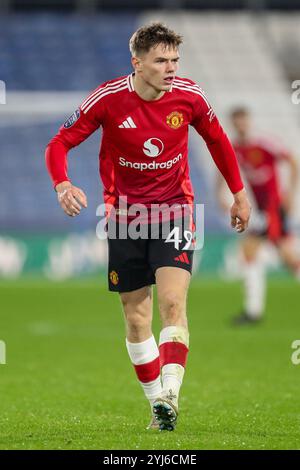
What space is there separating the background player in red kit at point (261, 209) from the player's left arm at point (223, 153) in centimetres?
678

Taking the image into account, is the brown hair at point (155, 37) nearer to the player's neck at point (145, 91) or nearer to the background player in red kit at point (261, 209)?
the player's neck at point (145, 91)

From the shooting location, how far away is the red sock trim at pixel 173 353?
5938mm

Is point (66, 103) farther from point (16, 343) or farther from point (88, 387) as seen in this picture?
point (88, 387)

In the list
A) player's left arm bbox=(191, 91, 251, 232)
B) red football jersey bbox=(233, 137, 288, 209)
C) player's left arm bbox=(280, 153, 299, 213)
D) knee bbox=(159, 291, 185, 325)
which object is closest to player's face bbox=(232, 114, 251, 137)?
red football jersey bbox=(233, 137, 288, 209)

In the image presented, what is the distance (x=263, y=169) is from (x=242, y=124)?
3.74ft

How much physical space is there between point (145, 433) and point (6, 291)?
11822mm

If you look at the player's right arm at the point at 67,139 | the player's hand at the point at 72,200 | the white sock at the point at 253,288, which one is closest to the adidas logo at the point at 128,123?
the player's right arm at the point at 67,139

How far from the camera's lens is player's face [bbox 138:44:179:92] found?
594 centimetres

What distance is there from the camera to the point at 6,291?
17.5 metres

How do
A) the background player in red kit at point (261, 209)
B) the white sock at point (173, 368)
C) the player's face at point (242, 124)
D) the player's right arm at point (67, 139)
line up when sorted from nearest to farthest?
1. the white sock at point (173, 368)
2. the player's right arm at point (67, 139)
3. the player's face at point (242, 124)
4. the background player in red kit at point (261, 209)

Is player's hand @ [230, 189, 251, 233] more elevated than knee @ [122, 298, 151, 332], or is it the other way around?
player's hand @ [230, 189, 251, 233]

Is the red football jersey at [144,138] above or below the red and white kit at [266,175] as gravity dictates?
below

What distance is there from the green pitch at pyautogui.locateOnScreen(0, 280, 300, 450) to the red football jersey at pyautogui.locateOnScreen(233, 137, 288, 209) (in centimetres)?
155

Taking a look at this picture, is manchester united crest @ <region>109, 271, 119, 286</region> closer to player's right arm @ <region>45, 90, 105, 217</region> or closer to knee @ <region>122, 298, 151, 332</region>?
knee @ <region>122, 298, 151, 332</region>
